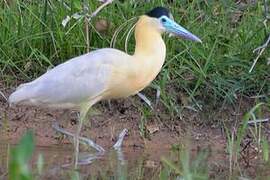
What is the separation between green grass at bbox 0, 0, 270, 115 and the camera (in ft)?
22.5

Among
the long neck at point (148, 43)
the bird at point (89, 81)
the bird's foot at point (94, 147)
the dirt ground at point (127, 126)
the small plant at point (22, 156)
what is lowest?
the small plant at point (22, 156)

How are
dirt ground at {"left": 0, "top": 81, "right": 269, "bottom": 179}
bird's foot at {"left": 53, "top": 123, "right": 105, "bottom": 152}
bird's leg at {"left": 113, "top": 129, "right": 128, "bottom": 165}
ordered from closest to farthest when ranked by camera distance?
bird's foot at {"left": 53, "top": 123, "right": 105, "bottom": 152}, bird's leg at {"left": 113, "top": 129, "right": 128, "bottom": 165}, dirt ground at {"left": 0, "top": 81, "right": 269, "bottom": 179}

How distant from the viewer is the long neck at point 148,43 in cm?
586

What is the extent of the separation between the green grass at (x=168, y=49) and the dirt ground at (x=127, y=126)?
0.48 feet

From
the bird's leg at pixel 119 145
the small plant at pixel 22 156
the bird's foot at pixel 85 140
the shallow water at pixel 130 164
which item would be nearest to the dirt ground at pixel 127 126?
the shallow water at pixel 130 164

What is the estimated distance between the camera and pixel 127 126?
6621mm

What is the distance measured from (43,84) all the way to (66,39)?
59.3 inches

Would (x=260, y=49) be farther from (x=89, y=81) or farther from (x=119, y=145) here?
(x=89, y=81)

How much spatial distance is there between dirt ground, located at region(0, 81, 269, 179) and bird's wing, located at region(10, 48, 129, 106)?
2.52ft

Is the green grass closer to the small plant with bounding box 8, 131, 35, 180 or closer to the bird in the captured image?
the bird

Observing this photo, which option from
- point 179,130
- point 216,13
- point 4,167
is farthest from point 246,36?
point 4,167

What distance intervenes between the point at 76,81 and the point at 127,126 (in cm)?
109

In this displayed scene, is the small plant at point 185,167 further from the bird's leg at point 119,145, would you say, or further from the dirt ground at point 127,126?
the bird's leg at point 119,145

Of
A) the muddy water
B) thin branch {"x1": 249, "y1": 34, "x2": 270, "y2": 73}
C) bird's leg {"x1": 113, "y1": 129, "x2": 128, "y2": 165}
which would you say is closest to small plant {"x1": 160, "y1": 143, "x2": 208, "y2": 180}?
the muddy water
